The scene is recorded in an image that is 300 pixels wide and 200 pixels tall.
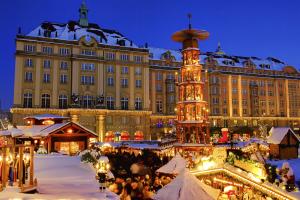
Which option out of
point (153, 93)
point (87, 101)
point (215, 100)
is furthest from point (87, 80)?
point (215, 100)

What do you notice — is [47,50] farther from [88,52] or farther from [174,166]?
[174,166]

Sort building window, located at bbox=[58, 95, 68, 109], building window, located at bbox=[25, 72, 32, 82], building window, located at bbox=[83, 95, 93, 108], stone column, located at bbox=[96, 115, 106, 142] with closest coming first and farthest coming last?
building window, located at bbox=[25, 72, 32, 82]
building window, located at bbox=[58, 95, 68, 109]
stone column, located at bbox=[96, 115, 106, 142]
building window, located at bbox=[83, 95, 93, 108]

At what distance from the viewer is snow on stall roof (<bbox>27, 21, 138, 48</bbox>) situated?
61562 millimetres

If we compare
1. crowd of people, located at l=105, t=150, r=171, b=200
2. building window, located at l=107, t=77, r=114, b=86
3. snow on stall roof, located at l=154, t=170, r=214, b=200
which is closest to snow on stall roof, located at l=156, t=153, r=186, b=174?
crowd of people, located at l=105, t=150, r=171, b=200

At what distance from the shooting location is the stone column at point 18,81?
187 feet

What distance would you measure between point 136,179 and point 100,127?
1582 inches

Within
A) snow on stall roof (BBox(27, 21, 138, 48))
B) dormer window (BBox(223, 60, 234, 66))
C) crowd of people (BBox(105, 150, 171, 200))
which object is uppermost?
snow on stall roof (BBox(27, 21, 138, 48))

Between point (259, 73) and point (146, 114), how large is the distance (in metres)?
33.1

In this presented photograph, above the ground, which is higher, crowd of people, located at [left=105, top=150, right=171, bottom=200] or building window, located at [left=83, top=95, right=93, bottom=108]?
building window, located at [left=83, top=95, right=93, bottom=108]

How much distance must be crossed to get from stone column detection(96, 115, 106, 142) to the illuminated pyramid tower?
81.5ft

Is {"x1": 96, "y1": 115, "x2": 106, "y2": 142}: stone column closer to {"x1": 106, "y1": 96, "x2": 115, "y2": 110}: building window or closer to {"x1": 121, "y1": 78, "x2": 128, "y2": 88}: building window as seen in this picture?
{"x1": 106, "y1": 96, "x2": 115, "y2": 110}: building window

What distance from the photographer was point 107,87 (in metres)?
64.4

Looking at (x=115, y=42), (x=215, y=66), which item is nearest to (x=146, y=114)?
(x=115, y=42)

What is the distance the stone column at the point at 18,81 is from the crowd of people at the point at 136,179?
3226 centimetres
